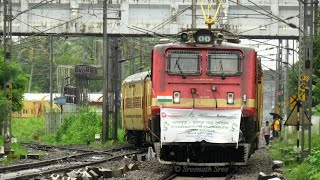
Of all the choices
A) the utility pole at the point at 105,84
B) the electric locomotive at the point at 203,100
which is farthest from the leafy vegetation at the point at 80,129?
the electric locomotive at the point at 203,100

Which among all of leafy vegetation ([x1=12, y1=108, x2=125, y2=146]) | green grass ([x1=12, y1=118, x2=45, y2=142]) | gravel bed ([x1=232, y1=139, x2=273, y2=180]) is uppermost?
gravel bed ([x1=232, y1=139, x2=273, y2=180])

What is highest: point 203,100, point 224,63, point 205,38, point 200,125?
point 205,38

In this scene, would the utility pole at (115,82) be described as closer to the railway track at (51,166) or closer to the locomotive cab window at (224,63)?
the railway track at (51,166)

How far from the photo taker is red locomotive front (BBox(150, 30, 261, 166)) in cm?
2014

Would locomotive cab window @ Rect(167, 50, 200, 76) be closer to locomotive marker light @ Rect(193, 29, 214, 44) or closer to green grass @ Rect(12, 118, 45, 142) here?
locomotive marker light @ Rect(193, 29, 214, 44)

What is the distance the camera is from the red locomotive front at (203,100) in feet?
66.1

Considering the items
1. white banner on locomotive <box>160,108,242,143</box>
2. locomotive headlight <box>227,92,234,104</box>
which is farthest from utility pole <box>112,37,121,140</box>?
white banner on locomotive <box>160,108,242,143</box>

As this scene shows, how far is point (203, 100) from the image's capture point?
20.5 m

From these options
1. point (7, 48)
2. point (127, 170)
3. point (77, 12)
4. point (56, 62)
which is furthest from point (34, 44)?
point (127, 170)

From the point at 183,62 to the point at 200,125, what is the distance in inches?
66.4

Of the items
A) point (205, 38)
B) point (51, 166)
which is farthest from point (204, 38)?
point (51, 166)

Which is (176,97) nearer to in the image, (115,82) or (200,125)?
(200,125)

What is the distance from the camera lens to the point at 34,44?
7575 cm

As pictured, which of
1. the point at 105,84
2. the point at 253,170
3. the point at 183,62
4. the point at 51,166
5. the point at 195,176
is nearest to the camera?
the point at 195,176
